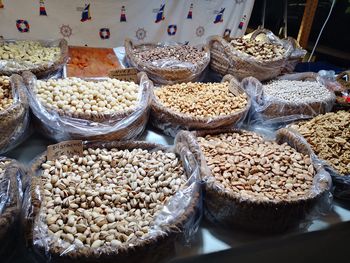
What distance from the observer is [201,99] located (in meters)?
1.58

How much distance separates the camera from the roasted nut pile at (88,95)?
131 centimetres

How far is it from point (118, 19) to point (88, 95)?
3.79 feet

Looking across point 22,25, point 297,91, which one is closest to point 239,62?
point 297,91

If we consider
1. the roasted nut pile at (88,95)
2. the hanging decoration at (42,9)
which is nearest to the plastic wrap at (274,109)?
the roasted nut pile at (88,95)

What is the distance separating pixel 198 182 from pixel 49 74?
3.21 feet

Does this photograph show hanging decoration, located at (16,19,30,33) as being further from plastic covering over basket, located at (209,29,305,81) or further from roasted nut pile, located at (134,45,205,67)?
plastic covering over basket, located at (209,29,305,81)

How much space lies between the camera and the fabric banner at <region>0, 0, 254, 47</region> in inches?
83.8

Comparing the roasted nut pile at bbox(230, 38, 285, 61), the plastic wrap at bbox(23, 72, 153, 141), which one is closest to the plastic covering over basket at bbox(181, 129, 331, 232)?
the plastic wrap at bbox(23, 72, 153, 141)

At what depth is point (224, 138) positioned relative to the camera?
4.70ft

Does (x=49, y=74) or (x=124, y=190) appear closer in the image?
(x=124, y=190)


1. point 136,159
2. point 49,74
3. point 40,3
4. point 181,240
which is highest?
point 40,3

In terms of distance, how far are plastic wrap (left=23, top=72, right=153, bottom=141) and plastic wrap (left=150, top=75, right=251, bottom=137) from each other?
11 cm

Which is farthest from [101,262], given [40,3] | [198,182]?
[40,3]

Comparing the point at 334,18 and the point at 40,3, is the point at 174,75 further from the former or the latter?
the point at 334,18
